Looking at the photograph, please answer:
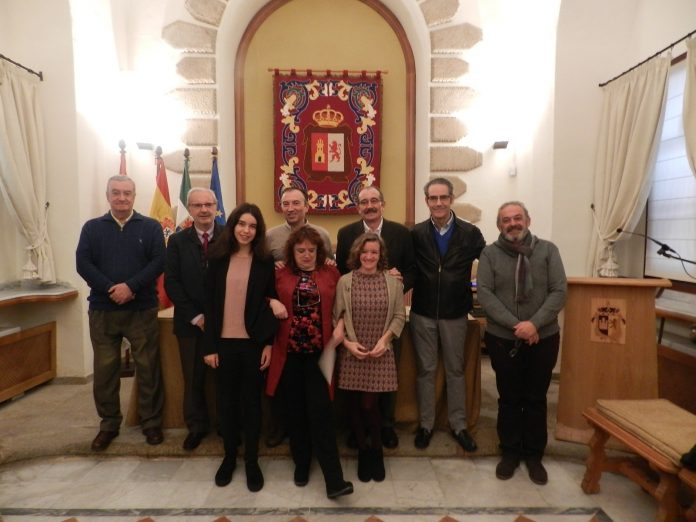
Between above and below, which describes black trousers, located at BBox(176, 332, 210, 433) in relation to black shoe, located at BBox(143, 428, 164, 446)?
above

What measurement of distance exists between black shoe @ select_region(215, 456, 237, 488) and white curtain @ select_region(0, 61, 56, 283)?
234cm

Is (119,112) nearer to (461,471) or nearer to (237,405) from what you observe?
(237,405)

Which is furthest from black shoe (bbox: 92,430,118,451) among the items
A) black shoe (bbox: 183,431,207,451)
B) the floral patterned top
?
the floral patterned top

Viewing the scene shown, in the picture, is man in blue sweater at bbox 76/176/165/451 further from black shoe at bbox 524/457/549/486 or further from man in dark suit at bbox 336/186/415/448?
black shoe at bbox 524/457/549/486

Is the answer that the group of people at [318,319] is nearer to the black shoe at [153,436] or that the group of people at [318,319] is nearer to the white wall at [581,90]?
the black shoe at [153,436]

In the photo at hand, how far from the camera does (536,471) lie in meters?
2.27

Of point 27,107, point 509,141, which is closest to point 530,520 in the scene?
point 509,141

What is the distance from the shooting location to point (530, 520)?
1.98 m

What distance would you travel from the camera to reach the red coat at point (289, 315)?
2.14 metres

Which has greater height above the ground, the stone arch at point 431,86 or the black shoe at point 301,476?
the stone arch at point 431,86

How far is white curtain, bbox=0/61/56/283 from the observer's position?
3.22 metres

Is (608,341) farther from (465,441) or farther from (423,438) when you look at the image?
(423,438)

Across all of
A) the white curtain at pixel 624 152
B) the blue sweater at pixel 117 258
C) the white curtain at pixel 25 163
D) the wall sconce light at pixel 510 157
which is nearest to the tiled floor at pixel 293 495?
the blue sweater at pixel 117 258

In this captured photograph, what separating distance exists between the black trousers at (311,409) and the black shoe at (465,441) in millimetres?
796
